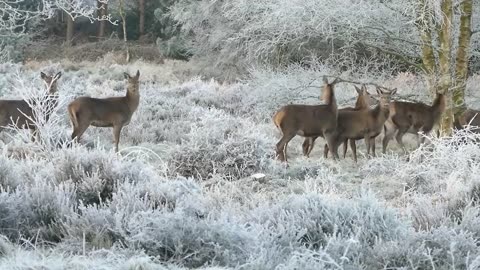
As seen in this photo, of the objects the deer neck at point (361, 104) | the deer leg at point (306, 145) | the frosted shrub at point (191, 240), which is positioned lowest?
the deer leg at point (306, 145)

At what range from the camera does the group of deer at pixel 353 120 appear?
12.2 metres

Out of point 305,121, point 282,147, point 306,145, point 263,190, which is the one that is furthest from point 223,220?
point 306,145

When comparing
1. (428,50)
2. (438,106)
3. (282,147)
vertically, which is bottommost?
(282,147)

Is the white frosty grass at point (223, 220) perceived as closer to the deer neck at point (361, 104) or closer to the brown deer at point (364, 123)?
the brown deer at point (364, 123)

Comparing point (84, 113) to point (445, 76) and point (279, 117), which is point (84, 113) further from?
point (445, 76)

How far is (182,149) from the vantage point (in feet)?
35.0

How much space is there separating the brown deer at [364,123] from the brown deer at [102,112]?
12.6 feet

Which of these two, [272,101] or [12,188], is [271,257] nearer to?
[12,188]

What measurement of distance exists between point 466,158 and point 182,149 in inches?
160

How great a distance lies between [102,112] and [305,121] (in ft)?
11.8

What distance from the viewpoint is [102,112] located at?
41.7 ft

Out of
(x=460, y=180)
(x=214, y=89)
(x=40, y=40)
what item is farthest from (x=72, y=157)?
(x=40, y=40)

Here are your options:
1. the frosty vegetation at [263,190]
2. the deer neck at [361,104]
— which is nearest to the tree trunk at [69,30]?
the frosty vegetation at [263,190]

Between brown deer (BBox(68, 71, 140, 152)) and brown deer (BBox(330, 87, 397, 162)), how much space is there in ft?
12.6
